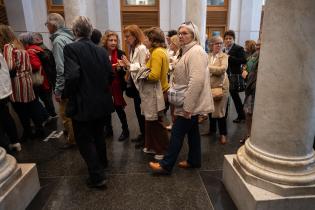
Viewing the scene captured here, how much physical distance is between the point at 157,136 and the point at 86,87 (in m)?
1.21

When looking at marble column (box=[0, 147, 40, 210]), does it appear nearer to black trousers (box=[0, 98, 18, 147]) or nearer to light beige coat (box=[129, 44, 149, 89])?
black trousers (box=[0, 98, 18, 147])

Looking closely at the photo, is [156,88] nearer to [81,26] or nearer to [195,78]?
[195,78]

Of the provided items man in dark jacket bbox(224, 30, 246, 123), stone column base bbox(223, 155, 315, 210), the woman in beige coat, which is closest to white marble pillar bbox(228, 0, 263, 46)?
man in dark jacket bbox(224, 30, 246, 123)

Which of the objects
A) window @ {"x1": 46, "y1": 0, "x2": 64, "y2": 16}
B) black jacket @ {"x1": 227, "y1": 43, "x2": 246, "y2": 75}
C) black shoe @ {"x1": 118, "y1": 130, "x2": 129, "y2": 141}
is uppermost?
window @ {"x1": 46, "y1": 0, "x2": 64, "y2": 16}

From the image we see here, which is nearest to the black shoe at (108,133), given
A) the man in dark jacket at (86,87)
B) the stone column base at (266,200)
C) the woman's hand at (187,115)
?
the man in dark jacket at (86,87)

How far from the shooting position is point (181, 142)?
2754 mm

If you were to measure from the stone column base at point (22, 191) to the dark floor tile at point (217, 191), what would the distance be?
180cm

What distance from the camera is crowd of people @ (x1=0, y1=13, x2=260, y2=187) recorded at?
242cm

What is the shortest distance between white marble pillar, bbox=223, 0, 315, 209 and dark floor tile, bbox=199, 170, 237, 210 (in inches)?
16.5

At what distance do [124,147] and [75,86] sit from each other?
1578mm

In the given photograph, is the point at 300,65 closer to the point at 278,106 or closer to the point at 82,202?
the point at 278,106

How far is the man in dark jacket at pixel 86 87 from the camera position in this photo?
2.33 m

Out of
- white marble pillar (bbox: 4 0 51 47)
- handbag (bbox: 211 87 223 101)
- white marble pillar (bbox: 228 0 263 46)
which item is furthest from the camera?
white marble pillar (bbox: 228 0 263 46)

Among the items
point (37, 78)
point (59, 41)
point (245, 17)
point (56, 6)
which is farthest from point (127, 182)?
point (245, 17)
